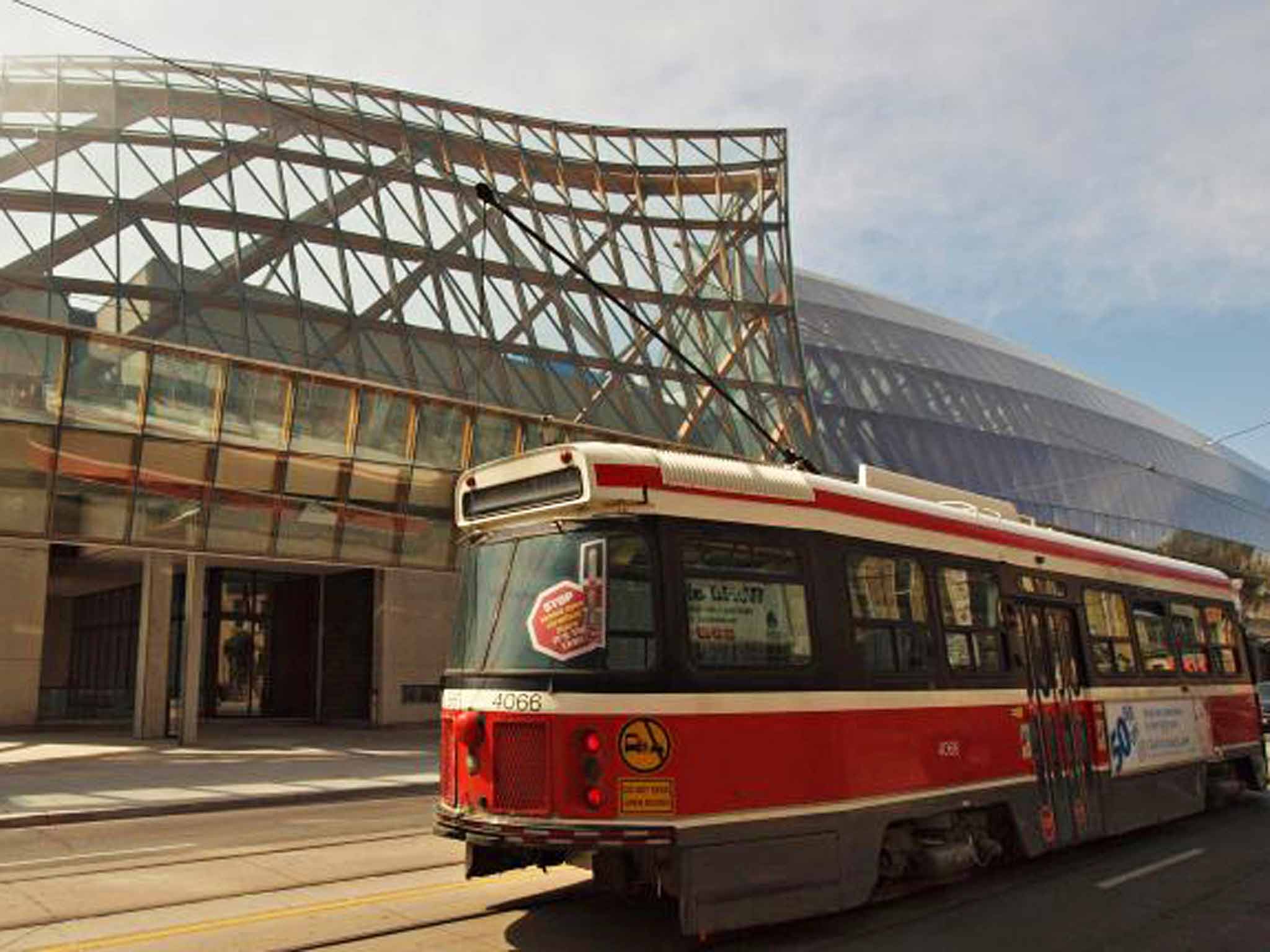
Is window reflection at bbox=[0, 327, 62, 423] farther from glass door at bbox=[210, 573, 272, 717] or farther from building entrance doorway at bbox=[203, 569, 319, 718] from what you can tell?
glass door at bbox=[210, 573, 272, 717]

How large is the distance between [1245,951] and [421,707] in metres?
26.6

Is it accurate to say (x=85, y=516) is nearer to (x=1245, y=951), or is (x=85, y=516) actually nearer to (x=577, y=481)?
(x=577, y=481)

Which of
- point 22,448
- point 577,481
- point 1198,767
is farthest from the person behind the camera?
point 22,448

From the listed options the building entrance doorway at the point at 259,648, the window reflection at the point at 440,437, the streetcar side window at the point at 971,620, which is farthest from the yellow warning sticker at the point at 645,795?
the building entrance doorway at the point at 259,648

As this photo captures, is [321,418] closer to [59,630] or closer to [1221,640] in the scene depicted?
[1221,640]

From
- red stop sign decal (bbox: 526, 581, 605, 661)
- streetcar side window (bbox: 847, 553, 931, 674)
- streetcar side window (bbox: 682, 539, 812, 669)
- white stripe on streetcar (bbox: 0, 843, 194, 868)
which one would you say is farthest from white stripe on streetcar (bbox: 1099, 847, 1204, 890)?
white stripe on streetcar (bbox: 0, 843, 194, 868)

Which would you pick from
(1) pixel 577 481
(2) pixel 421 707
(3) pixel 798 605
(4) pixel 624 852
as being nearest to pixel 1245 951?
(3) pixel 798 605

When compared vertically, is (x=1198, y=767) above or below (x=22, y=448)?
below

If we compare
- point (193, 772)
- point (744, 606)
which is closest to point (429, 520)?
point (193, 772)

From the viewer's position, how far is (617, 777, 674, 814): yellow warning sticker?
20.1 feet

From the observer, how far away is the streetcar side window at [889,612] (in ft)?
24.4

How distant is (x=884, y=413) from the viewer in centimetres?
4994

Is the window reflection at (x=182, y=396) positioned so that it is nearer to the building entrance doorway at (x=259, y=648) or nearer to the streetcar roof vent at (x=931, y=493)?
the building entrance doorway at (x=259, y=648)

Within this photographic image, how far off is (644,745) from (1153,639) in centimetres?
772
